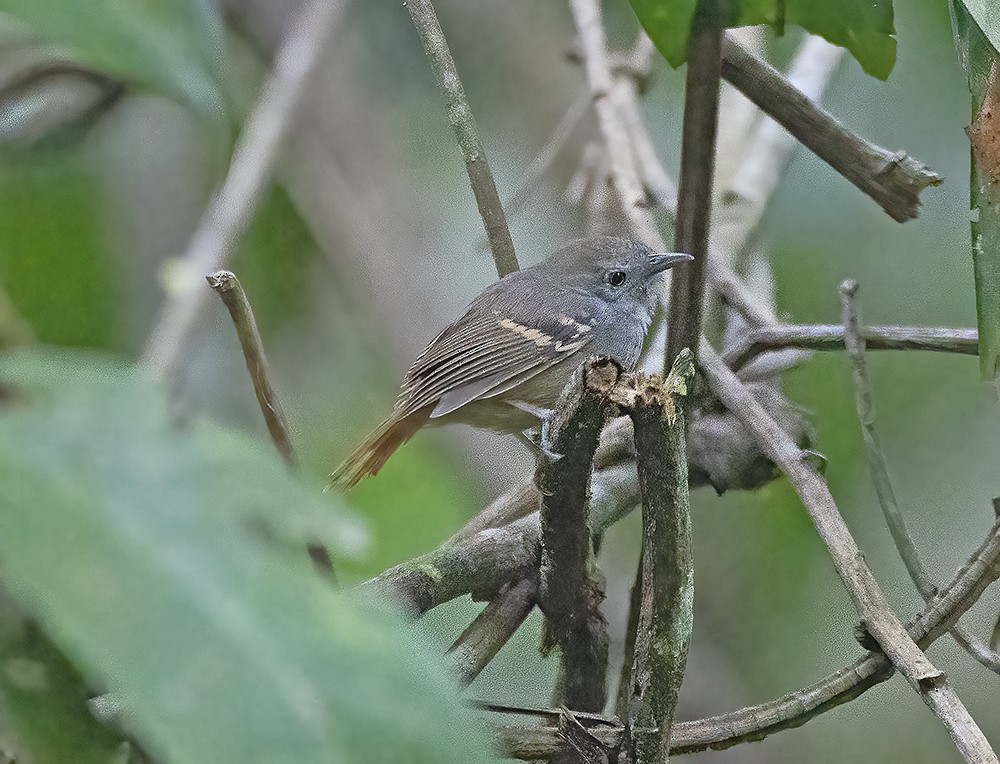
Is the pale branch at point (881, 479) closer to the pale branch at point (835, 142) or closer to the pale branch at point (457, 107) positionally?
the pale branch at point (835, 142)

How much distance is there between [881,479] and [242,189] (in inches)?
60.6

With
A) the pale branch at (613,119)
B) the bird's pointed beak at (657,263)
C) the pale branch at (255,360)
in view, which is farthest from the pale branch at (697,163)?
the pale branch at (613,119)

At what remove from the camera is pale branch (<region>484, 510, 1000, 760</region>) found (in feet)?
3.92

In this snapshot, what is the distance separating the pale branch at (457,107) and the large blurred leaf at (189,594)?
156 cm

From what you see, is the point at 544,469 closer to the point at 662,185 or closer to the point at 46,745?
the point at 46,745

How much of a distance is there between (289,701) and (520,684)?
4.84 feet

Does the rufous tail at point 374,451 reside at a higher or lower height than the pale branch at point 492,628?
higher

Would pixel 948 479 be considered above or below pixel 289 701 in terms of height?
below

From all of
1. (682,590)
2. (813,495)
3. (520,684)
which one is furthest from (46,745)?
(520,684)

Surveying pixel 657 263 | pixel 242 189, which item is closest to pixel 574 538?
pixel 657 263

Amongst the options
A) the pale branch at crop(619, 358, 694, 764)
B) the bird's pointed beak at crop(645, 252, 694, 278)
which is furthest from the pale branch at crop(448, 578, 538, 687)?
the bird's pointed beak at crop(645, 252, 694, 278)

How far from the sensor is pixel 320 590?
45 cm

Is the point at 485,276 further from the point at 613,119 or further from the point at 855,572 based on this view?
the point at 855,572

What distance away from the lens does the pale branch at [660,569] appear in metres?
1.04
